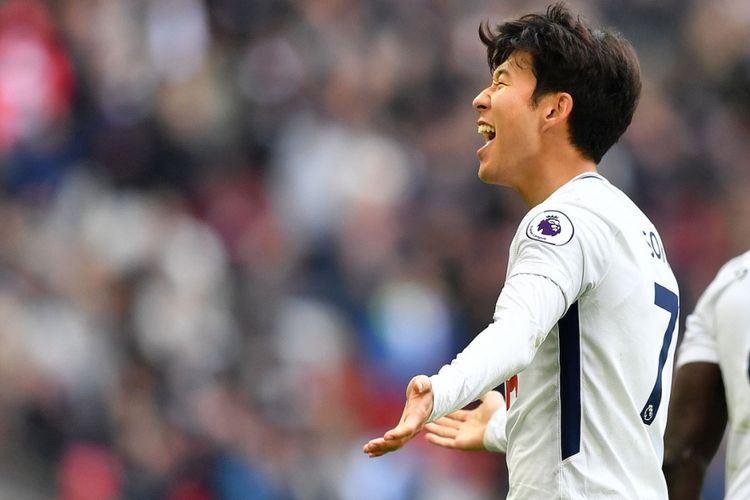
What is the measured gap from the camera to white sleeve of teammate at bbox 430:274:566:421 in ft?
8.23

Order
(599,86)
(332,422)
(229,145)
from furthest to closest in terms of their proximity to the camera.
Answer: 1. (229,145)
2. (332,422)
3. (599,86)

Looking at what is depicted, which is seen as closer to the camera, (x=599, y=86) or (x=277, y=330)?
(x=599, y=86)

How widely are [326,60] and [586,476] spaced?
20.4ft

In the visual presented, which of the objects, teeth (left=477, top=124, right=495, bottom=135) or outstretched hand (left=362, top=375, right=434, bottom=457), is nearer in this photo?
outstretched hand (left=362, top=375, right=434, bottom=457)

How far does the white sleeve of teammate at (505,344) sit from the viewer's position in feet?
8.23

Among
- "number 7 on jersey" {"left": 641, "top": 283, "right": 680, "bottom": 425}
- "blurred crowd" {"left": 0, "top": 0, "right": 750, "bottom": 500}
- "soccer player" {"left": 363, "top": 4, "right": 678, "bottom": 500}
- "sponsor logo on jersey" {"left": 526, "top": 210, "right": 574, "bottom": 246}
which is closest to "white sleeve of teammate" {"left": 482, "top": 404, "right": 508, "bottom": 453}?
"soccer player" {"left": 363, "top": 4, "right": 678, "bottom": 500}

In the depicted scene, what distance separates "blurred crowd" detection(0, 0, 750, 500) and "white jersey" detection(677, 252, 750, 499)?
3568 millimetres

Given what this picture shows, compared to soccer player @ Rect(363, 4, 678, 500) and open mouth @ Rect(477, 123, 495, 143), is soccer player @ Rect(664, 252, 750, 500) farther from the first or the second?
open mouth @ Rect(477, 123, 495, 143)

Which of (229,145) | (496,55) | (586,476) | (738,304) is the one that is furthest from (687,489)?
(229,145)

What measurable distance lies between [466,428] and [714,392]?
0.81 metres

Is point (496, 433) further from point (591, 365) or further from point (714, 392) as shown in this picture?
point (714, 392)

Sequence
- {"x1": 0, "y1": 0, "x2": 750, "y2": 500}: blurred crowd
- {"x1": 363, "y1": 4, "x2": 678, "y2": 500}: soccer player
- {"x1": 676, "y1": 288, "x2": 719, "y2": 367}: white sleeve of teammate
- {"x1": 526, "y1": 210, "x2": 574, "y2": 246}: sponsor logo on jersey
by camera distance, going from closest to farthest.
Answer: {"x1": 363, "y1": 4, "x2": 678, "y2": 500}: soccer player, {"x1": 526, "y1": 210, "x2": 574, "y2": 246}: sponsor logo on jersey, {"x1": 676, "y1": 288, "x2": 719, "y2": 367}: white sleeve of teammate, {"x1": 0, "y1": 0, "x2": 750, "y2": 500}: blurred crowd

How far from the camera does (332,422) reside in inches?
286

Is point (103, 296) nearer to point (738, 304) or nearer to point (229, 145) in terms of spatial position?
point (229, 145)
